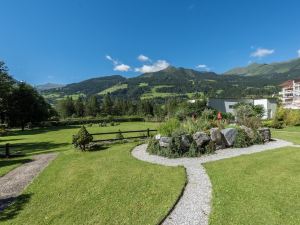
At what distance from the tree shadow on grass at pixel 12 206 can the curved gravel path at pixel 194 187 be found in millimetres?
4263

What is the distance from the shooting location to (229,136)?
43.7 feet

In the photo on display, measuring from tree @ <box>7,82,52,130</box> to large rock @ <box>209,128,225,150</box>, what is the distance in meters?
39.1

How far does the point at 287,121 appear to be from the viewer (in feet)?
91.1

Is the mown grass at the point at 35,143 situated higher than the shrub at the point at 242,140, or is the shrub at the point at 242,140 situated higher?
the shrub at the point at 242,140

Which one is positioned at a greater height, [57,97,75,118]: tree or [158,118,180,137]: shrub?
[57,97,75,118]: tree

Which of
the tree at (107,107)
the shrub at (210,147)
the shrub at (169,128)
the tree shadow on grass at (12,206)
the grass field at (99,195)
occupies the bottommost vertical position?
the tree shadow on grass at (12,206)

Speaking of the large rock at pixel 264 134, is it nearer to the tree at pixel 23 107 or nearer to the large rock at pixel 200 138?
the large rock at pixel 200 138

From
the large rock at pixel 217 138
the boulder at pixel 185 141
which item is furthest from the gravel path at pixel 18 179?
the large rock at pixel 217 138

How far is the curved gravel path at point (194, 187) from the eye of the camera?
209 inches

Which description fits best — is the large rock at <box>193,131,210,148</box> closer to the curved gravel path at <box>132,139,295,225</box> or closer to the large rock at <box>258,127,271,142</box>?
the curved gravel path at <box>132,139,295,225</box>

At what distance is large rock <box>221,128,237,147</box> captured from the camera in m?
13.3

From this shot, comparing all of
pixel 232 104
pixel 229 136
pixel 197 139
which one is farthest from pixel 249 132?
pixel 232 104

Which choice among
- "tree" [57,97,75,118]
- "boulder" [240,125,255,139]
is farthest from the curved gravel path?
"tree" [57,97,75,118]

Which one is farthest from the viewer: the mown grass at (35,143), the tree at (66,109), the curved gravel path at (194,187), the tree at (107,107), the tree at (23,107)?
the tree at (107,107)
